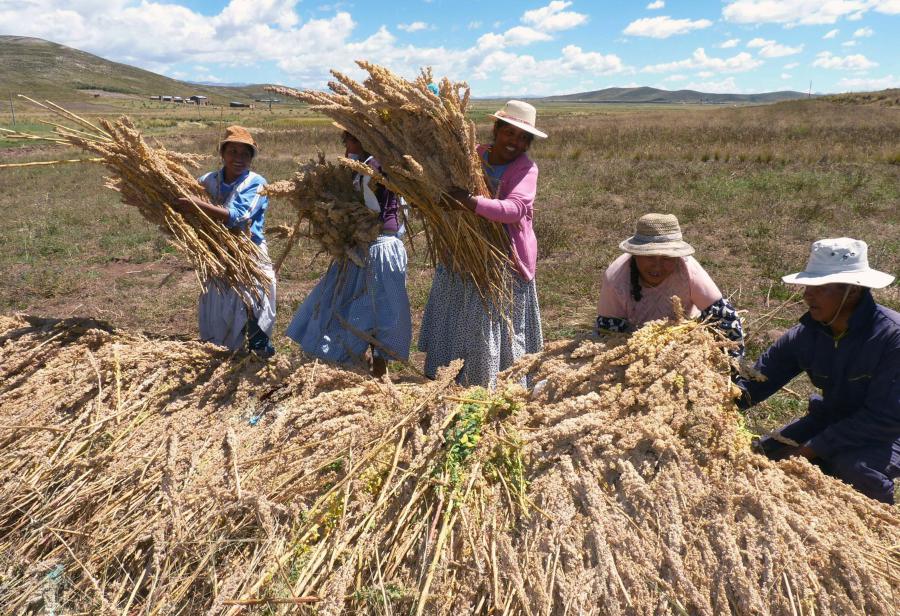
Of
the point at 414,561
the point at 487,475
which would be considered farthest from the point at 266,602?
the point at 487,475

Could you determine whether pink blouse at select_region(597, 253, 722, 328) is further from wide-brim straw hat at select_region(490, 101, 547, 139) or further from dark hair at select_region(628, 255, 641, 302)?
wide-brim straw hat at select_region(490, 101, 547, 139)

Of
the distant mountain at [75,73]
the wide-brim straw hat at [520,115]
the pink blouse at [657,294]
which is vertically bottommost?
the pink blouse at [657,294]

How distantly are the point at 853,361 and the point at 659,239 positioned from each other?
0.88 meters

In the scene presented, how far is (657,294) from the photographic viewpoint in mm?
2498

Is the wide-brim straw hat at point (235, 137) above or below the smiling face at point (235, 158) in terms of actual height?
above

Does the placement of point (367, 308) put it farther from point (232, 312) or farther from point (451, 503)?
point (451, 503)

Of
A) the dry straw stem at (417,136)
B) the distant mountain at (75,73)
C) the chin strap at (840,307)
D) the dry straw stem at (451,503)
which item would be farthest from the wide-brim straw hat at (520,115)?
the distant mountain at (75,73)

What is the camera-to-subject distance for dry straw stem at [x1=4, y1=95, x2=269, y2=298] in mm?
2666

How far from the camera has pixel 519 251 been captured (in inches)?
117

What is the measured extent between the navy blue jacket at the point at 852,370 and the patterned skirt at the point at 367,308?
1684 mm

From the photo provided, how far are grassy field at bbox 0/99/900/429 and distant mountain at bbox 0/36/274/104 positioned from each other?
259 ft

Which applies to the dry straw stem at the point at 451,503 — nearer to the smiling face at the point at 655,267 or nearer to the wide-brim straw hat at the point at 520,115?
the smiling face at the point at 655,267

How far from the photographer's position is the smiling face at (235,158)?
11.1 feet

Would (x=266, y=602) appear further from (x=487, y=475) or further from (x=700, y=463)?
(x=700, y=463)
